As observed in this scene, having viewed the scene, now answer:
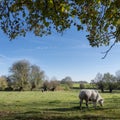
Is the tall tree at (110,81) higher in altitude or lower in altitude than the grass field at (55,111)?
higher

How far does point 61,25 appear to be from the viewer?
50.0 feet

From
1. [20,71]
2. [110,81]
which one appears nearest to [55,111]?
[20,71]

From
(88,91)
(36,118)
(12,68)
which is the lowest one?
(36,118)

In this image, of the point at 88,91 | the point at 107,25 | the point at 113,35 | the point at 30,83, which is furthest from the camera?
the point at 30,83

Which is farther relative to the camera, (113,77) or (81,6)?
(113,77)

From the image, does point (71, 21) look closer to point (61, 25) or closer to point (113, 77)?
point (61, 25)

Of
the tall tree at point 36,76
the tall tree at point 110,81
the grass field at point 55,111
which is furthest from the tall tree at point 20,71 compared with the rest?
the grass field at point 55,111

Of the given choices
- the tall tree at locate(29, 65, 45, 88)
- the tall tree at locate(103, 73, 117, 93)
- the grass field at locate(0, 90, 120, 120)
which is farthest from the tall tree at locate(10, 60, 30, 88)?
the grass field at locate(0, 90, 120, 120)

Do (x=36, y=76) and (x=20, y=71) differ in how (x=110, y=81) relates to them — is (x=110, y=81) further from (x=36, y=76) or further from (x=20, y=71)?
(x=20, y=71)

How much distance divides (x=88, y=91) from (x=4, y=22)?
1744 centimetres

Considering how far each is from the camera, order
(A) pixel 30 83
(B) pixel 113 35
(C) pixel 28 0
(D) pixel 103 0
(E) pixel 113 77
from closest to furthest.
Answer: (C) pixel 28 0
(D) pixel 103 0
(B) pixel 113 35
(A) pixel 30 83
(E) pixel 113 77

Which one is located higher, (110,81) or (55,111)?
(110,81)

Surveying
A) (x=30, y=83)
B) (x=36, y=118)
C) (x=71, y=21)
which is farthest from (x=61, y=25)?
(x=30, y=83)

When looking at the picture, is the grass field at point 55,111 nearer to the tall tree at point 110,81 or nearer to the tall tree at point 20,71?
the tall tree at point 110,81
